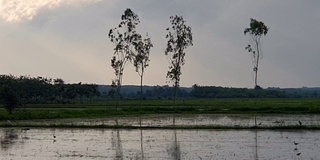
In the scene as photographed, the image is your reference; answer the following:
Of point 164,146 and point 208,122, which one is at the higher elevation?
point 208,122

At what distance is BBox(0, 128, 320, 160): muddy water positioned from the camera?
55.8ft

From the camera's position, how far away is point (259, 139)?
73.4 feet

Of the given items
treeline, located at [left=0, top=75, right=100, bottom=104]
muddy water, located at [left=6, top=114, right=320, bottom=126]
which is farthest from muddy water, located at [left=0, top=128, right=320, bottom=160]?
treeline, located at [left=0, top=75, right=100, bottom=104]

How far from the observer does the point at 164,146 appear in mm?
20000

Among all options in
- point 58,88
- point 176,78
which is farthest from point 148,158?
point 58,88

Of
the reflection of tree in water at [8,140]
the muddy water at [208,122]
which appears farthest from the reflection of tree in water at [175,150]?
the muddy water at [208,122]

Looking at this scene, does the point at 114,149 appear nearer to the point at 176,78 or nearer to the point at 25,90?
the point at 176,78

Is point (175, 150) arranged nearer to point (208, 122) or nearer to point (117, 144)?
point (117, 144)

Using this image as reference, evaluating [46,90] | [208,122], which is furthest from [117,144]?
[46,90]

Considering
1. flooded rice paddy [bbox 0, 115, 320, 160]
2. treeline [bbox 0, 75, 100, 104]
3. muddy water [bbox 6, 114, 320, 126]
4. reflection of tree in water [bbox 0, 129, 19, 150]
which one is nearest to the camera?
flooded rice paddy [bbox 0, 115, 320, 160]

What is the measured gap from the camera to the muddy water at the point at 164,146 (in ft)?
55.8

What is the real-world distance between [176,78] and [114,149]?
41089 millimetres

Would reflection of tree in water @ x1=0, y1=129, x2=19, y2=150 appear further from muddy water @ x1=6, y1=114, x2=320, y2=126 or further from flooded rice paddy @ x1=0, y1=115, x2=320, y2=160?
muddy water @ x1=6, y1=114, x2=320, y2=126

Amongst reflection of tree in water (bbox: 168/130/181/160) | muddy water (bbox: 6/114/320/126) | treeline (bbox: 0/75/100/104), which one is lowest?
reflection of tree in water (bbox: 168/130/181/160)
